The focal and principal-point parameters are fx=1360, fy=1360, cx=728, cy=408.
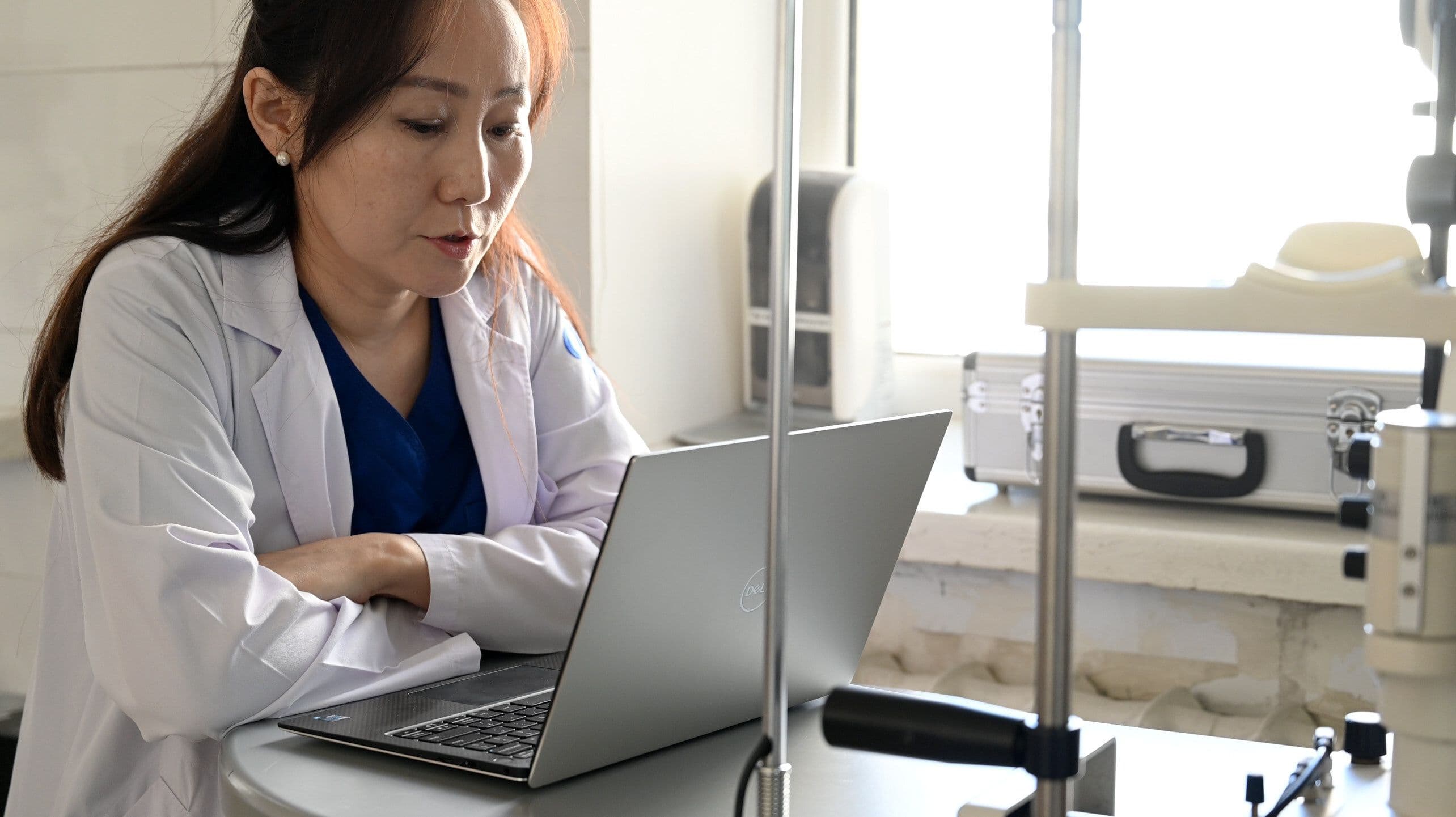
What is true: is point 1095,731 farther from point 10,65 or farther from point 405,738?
point 10,65

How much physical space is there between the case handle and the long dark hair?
0.85 meters

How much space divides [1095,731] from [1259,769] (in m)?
0.11

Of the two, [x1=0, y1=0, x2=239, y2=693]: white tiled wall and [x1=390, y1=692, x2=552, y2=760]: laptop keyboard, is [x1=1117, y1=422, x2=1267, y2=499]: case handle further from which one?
[x1=0, y1=0, x2=239, y2=693]: white tiled wall

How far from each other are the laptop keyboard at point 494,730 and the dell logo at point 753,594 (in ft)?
0.46

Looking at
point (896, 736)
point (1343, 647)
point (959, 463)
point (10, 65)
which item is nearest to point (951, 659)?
point (959, 463)

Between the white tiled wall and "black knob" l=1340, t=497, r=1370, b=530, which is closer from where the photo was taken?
"black knob" l=1340, t=497, r=1370, b=530

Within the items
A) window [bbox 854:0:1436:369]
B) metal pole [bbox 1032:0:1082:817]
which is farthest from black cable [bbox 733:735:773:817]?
window [bbox 854:0:1436:369]

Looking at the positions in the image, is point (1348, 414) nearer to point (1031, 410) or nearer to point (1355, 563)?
point (1031, 410)

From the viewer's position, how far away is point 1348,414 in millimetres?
1624

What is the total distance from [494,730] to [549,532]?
1.25 ft

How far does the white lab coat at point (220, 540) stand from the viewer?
39.9 inches

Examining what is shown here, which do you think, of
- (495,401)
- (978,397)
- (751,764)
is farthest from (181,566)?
(978,397)

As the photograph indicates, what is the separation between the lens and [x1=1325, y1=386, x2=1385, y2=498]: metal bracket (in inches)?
63.7

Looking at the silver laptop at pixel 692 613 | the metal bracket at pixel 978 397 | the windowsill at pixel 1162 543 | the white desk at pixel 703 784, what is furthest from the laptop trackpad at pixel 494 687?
the metal bracket at pixel 978 397
